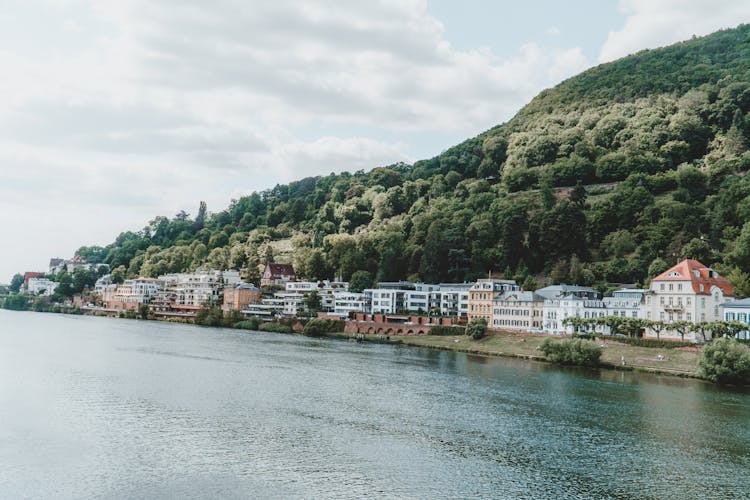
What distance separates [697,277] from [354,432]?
50.7 meters

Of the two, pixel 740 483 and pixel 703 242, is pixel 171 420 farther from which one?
pixel 703 242

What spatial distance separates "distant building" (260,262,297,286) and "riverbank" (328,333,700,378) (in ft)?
164

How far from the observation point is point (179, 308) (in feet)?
444

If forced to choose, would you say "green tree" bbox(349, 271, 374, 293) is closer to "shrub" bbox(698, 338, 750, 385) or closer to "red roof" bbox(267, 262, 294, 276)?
"red roof" bbox(267, 262, 294, 276)

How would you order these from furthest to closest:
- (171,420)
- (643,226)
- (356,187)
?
(356,187)
(643,226)
(171,420)

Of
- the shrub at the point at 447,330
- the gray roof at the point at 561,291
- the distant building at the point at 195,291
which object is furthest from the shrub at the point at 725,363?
the distant building at the point at 195,291

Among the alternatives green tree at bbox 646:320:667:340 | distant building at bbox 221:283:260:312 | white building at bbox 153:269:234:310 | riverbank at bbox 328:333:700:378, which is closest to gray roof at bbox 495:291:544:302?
riverbank at bbox 328:333:700:378

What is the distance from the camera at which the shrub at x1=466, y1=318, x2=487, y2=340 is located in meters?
80.9

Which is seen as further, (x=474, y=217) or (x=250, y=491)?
(x=474, y=217)

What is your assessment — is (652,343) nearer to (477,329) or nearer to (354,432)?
(477,329)

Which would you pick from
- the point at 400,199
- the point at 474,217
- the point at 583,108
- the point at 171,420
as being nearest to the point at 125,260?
the point at 400,199

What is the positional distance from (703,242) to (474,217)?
42.7m

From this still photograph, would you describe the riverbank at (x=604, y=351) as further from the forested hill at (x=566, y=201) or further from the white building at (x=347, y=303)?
the white building at (x=347, y=303)

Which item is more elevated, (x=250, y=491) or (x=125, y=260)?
(x=125, y=260)
